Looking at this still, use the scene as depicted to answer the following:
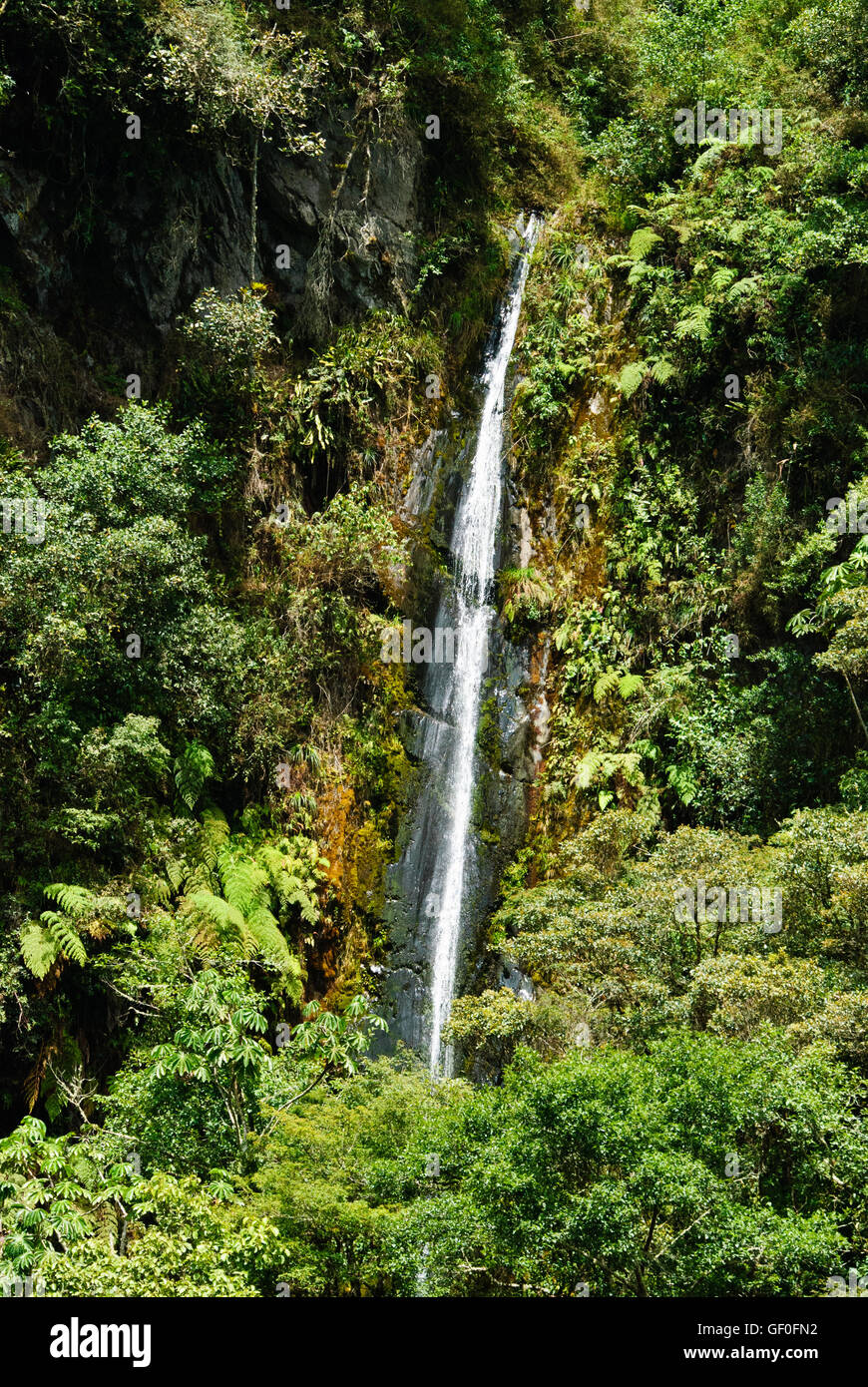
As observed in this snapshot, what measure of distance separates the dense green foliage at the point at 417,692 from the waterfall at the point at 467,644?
17.7 inches

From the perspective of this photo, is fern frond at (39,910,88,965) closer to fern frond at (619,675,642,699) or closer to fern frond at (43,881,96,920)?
fern frond at (43,881,96,920)

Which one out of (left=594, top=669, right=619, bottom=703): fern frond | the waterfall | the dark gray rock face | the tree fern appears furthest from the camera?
(left=594, top=669, right=619, bottom=703): fern frond

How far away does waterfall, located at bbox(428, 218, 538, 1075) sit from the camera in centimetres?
1466

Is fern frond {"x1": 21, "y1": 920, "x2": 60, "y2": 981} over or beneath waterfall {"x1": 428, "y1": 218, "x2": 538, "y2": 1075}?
beneath

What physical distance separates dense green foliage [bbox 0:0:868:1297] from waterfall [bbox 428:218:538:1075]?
45cm

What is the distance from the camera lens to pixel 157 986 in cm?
1027

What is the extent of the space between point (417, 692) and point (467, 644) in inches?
46.7

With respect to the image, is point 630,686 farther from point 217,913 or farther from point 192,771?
point 217,913

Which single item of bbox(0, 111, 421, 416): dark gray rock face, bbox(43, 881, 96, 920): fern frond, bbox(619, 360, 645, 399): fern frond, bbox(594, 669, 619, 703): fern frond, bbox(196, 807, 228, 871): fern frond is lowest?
bbox(43, 881, 96, 920): fern frond

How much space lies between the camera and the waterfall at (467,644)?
1466 centimetres

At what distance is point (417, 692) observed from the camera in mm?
16484

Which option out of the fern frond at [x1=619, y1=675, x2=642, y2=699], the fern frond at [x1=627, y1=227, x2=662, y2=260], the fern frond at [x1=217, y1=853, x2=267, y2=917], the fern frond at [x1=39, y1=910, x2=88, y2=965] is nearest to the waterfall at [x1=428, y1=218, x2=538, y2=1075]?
the fern frond at [x1=619, y1=675, x2=642, y2=699]

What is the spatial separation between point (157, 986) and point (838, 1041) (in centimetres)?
600
